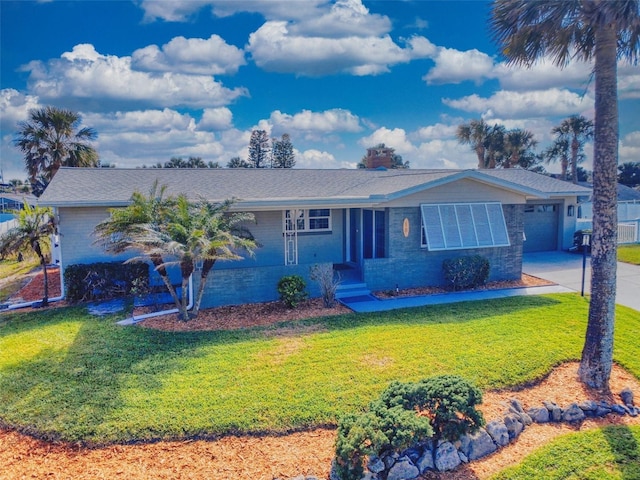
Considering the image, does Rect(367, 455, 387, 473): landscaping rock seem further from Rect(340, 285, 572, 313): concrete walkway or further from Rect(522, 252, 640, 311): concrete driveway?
Rect(522, 252, 640, 311): concrete driveway

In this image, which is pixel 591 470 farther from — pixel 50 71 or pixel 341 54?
pixel 50 71

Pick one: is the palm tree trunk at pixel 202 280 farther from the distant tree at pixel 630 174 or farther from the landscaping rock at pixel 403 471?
the distant tree at pixel 630 174

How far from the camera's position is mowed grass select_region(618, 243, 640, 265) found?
17.3m

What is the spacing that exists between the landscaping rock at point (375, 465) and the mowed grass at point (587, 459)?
1356mm

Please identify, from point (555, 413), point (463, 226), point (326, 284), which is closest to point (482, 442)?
point (555, 413)

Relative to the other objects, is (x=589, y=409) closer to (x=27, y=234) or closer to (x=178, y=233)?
(x=178, y=233)

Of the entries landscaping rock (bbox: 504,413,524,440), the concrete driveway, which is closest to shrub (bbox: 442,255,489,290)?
the concrete driveway

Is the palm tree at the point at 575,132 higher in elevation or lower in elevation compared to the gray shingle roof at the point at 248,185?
higher

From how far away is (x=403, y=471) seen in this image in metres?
4.95

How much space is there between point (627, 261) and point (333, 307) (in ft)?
44.6

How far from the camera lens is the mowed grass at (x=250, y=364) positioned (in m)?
6.08

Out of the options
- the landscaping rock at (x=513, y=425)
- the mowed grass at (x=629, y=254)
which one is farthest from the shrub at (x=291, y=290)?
the mowed grass at (x=629, y=254)

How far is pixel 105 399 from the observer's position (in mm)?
6520

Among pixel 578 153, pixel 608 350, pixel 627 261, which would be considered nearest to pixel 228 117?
pixel 627 261
